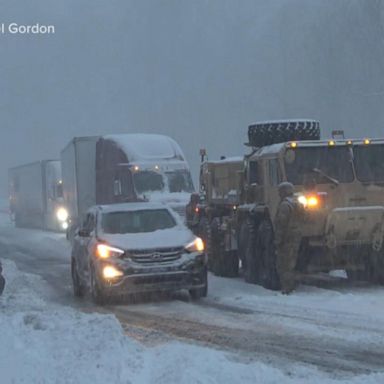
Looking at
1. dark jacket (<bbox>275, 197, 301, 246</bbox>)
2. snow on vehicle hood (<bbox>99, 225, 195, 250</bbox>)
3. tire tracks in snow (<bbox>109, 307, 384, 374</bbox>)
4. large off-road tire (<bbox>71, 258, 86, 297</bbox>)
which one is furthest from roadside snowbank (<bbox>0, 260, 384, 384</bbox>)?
large off-road tire (<bbox>71, 258, 86, 297</bbox>)

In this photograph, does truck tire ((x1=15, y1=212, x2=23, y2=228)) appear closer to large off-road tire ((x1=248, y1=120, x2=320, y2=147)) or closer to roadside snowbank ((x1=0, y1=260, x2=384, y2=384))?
large off-road tire ((x1=248, y1=120, x2=320, y2=147))

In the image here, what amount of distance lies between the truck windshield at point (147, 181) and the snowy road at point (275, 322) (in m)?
8.48

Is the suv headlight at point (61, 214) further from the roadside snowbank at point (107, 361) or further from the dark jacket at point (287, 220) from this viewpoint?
the roadside snowbank at point (107, 361)

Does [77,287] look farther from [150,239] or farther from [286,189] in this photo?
[286,189]

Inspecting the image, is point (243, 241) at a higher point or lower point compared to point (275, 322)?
higher

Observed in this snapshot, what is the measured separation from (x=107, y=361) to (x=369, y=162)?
744 centimetres

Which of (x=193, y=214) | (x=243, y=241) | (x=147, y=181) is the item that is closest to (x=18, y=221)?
(x=147, y=181)

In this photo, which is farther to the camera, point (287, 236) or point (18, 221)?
point (18, 221)

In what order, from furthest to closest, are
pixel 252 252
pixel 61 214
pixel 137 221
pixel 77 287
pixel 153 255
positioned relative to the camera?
pixel 61 214 < pixel 77 287 < pixel 252 252 < pixel 137 221 < pixel 153 255

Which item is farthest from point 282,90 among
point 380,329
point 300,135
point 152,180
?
point 380,329

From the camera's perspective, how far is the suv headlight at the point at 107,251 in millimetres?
12953

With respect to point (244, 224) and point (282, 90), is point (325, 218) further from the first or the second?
point (282, 90)

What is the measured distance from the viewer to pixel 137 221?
1425cm

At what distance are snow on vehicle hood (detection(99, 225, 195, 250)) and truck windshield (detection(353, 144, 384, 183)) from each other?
9.62 ft
